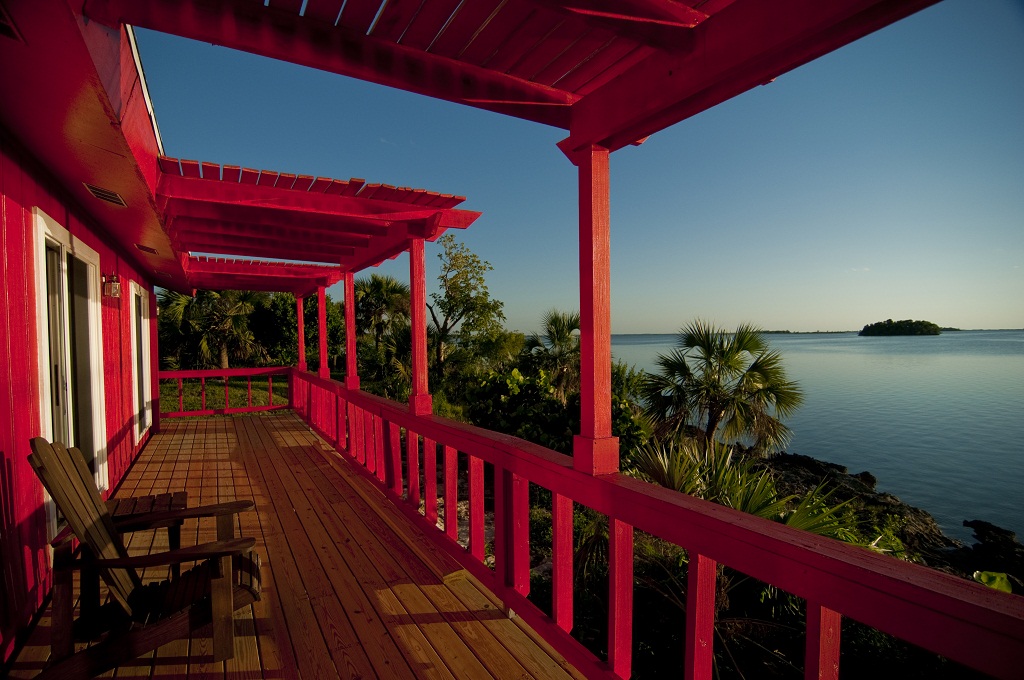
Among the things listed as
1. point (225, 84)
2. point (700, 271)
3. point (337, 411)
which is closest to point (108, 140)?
point (337, 411)

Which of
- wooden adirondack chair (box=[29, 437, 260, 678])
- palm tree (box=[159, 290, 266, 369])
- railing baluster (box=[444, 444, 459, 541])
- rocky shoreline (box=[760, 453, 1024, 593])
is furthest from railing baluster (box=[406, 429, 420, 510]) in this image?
palm tree (box=[159, 290, 266, 369])

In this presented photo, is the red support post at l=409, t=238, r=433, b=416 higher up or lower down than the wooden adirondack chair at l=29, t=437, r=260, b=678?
higher up

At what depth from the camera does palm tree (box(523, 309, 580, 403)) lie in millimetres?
10062

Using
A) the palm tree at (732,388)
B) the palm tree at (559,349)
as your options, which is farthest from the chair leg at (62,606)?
the palm tree at (559,349)

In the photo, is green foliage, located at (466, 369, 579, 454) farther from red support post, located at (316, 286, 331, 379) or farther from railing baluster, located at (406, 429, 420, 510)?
railing baluster, located at (406, 429, 420, 510)

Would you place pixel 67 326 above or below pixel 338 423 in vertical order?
above

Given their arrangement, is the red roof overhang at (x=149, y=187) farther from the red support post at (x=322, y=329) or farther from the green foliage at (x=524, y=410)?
the green foliage at (x=524, y=410)

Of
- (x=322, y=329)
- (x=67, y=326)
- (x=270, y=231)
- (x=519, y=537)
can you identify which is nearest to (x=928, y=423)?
(x=322, y=329)

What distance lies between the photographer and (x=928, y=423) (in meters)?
20.0

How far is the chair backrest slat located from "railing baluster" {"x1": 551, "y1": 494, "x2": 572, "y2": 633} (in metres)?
1.55

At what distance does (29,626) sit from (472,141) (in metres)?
25.3

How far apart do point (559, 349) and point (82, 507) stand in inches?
341

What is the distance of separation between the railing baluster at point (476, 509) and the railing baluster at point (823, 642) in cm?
172

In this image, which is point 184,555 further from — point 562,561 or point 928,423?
point 928,423
